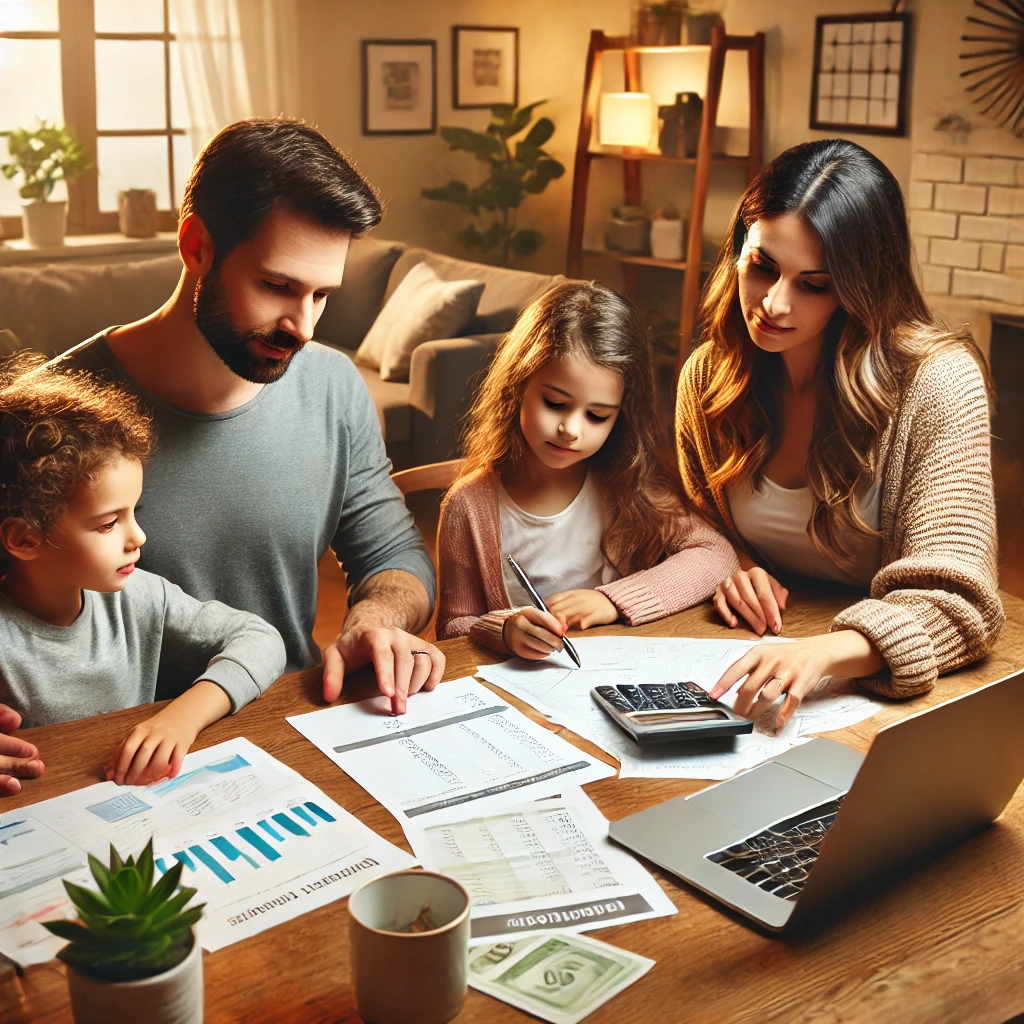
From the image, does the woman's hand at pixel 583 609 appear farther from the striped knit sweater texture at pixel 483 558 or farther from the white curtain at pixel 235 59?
the white curtain at pixel 235 59

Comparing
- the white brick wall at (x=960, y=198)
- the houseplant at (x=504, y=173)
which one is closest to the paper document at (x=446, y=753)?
the white brick wall at (x=960, y=198)

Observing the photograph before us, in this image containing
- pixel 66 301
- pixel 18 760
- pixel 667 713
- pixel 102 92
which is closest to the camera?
pixel 18 760

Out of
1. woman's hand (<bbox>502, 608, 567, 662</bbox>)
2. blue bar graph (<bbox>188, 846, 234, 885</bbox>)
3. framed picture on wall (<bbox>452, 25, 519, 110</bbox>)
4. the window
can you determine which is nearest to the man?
woman's hand (<bbox>502, 608, 567, 662</bbox>)

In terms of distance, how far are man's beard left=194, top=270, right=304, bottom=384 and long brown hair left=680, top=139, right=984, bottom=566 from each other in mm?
677

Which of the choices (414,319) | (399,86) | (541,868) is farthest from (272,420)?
(399,86)

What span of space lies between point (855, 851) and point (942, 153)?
14.1 feet

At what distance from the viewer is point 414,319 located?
4.66m

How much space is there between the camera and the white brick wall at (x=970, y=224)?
14.7 feet

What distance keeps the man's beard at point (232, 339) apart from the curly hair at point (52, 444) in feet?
0.63

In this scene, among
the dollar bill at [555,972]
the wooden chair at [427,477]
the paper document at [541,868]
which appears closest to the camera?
the dollar bill at [555,972]

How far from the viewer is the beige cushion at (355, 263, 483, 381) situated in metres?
4.59

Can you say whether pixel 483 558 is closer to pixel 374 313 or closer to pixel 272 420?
pixel 272 420

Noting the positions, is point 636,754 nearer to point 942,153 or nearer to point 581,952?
point 581,952

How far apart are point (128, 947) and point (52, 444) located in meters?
0.70
